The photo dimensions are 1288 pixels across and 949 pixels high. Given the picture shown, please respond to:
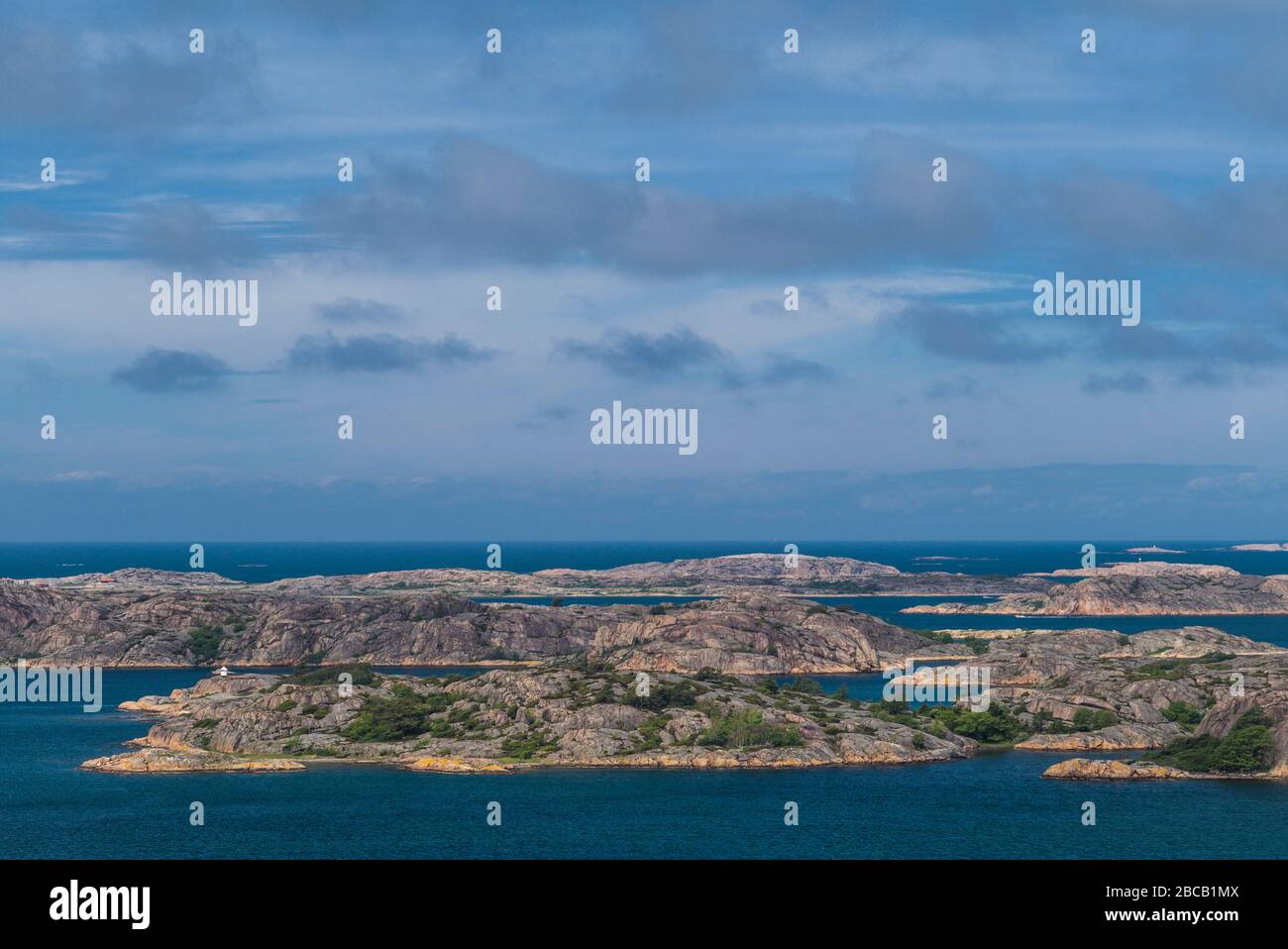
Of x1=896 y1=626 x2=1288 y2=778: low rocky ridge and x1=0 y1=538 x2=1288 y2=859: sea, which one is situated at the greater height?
x1=896 y1=626 x2=1288 y2=778: low rocky ridge

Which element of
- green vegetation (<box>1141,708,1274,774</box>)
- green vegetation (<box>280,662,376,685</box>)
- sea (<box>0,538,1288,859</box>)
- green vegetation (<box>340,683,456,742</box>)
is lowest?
sea (<box>0,538,1288,859</box>)

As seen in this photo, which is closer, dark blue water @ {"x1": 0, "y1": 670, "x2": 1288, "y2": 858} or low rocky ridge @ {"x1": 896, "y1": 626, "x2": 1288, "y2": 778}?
dark blue water @ {"x1": 0, "y1": 670, "x2": 1288, "y2": 858}

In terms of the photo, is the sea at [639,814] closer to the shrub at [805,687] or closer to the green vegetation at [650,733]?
the green vegetation at [650,733]

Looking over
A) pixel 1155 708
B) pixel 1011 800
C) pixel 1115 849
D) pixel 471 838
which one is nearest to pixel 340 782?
pixel 471 838

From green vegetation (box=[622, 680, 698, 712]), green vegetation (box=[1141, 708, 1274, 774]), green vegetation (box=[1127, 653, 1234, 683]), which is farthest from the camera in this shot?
green vegetation (box=[1127, 653, 1234, 683])

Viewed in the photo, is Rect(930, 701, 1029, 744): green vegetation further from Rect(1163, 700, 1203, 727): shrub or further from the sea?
Rect(1163, 700, 1203, 727): shrub

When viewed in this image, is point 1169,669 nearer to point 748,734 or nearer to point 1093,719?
point 1093,719

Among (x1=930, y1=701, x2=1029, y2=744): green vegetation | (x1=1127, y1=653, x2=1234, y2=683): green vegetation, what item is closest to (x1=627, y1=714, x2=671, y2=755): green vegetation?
(x1=930, y1=701, x2=1029, y2=744): green vegetation

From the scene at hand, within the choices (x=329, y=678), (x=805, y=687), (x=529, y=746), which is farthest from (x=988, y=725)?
(x=329, y=678)
